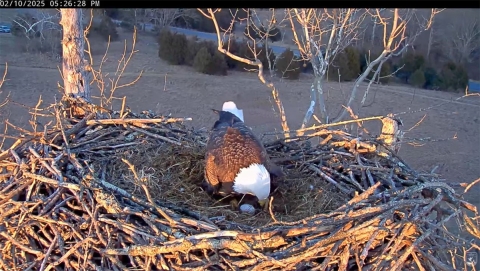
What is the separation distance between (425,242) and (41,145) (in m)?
2.16

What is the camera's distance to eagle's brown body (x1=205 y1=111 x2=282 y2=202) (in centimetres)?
307

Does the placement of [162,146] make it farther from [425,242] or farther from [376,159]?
[425,242]

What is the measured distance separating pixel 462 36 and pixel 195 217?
17991 millimetres

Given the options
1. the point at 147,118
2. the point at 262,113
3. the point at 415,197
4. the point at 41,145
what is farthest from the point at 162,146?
the point at 262,113

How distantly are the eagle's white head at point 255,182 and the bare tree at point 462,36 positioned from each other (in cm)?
1694

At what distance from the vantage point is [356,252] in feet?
7.24

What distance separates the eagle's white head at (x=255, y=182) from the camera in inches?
115

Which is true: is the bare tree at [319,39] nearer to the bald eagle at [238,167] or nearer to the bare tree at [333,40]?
the bare tree at [333,40]

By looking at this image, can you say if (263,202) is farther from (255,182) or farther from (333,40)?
(333,40)

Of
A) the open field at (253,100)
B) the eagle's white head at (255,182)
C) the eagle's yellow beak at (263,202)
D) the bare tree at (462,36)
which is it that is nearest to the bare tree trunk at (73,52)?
the eagle's white head at (255,182)

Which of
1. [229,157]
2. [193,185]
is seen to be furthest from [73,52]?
[229,157]

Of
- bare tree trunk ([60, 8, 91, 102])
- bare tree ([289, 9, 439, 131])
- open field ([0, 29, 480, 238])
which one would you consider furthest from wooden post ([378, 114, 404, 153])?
open field ([0, 29, 480, 238])

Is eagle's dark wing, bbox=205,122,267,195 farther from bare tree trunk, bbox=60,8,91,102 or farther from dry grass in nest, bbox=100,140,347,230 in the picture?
bare tree trunk, bbox=60,8,91,102

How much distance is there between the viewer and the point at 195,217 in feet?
8.38
